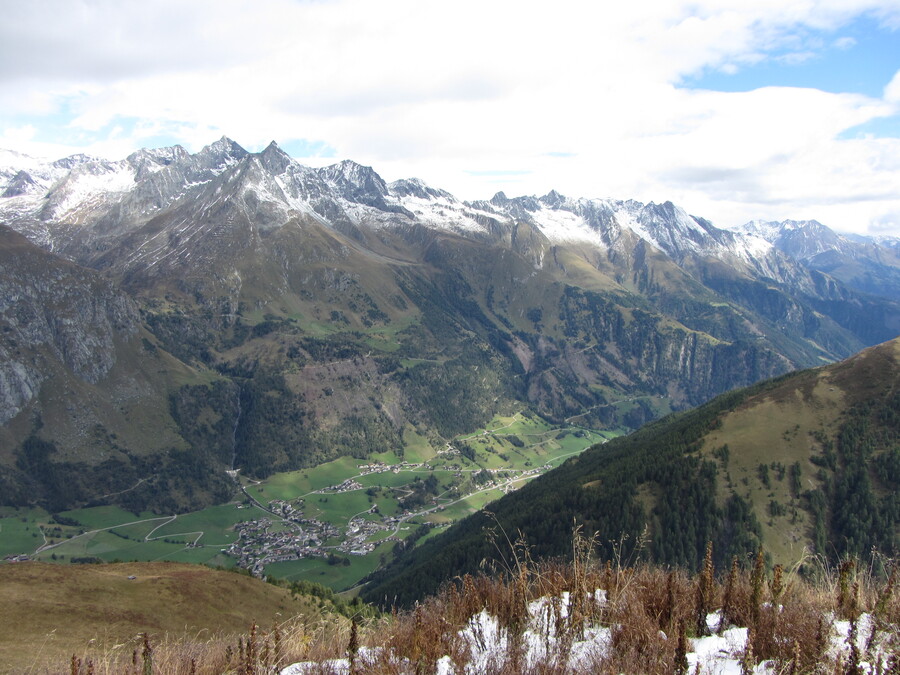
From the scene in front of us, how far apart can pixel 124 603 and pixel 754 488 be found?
96.5 meters

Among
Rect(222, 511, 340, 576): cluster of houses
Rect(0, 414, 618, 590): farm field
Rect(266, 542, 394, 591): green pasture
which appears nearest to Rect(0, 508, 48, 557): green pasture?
Rect(0, 414, 618, 590): farm field

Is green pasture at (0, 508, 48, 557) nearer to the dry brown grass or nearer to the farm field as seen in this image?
the farm field

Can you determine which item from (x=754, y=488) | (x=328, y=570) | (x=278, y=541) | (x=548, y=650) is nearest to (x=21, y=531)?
(x=278, y=541)

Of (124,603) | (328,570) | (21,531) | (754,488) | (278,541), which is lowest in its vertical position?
(328,570)

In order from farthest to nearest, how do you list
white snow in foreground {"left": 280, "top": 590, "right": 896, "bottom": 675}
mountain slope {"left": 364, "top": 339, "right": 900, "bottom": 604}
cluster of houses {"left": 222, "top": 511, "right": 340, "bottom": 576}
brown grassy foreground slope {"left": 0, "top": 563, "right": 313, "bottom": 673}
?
cluster of houses {"left": 222, "top": 511, "right": 340, "bottom": 576}
mountain slope {"left": 364, "top": 339, "right": 900, "bottom": 604}
brown grassy foreground slope {"left": 0, "top": 563, "right": 313, "bottom": 673}
white snow in foreground {"left": 280, "top": 590, "right": 896, "bottom": 675}

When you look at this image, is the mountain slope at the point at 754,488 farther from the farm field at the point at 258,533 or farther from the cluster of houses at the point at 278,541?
the cluster of houses at the point at 278,541

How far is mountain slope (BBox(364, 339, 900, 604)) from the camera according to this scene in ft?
285

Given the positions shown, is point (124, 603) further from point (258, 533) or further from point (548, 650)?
point (258, 533)

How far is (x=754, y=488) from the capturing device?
303 ft

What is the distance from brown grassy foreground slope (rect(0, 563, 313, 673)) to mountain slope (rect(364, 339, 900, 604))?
2620 cm

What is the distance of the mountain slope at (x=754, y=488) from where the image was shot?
285 ft

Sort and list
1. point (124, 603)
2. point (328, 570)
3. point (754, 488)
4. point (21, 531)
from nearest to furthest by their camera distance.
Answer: point (124, 603) → point (754, 488) → point (328, 570) → point (21, 531)

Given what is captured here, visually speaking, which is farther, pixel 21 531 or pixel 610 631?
pixel 21 531

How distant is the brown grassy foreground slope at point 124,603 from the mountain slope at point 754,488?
2620 cm
